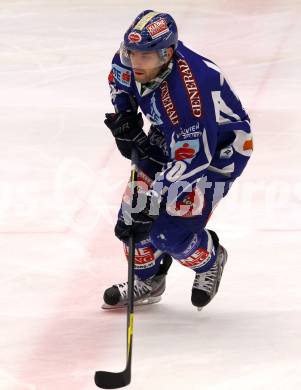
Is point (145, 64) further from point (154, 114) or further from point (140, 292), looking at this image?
point (140, 292)

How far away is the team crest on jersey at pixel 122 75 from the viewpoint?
360cm

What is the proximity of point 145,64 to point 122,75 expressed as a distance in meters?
0.26

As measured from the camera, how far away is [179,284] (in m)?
4.08

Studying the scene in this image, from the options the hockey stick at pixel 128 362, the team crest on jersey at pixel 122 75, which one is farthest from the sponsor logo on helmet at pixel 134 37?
the hockey stick at pixel 128 362

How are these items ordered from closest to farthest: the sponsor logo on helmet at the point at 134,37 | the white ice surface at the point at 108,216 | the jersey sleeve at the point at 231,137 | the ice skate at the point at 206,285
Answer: the sponsor logo on helmet at the point at 134,37, the white ice surface at the point at 108,216, the jersey sleeve at the point at 231,137, the ice skate at the point at 206,285

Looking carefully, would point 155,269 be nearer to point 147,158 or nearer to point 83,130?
point 147,158

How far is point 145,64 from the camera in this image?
3365 mm

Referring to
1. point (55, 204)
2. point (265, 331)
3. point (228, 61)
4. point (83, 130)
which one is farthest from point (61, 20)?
point (265, 331)

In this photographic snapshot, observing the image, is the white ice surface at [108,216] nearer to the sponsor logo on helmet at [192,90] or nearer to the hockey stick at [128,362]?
the hockey stick at [128,362]

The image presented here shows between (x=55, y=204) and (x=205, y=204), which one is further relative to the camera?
(x=55, y=204)

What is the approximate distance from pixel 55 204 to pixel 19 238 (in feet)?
1.29

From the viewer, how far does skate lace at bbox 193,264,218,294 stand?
3779mm

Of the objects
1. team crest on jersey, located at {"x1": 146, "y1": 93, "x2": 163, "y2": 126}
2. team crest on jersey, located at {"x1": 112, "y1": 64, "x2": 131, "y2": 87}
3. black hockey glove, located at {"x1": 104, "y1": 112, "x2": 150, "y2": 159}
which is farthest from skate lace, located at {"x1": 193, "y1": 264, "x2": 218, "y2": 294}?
team crest on jersey, located at {"x1": 112, "y1": 64, "x2": 131, "y2": 87}

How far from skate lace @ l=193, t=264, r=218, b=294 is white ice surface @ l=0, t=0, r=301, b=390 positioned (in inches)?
4.2
